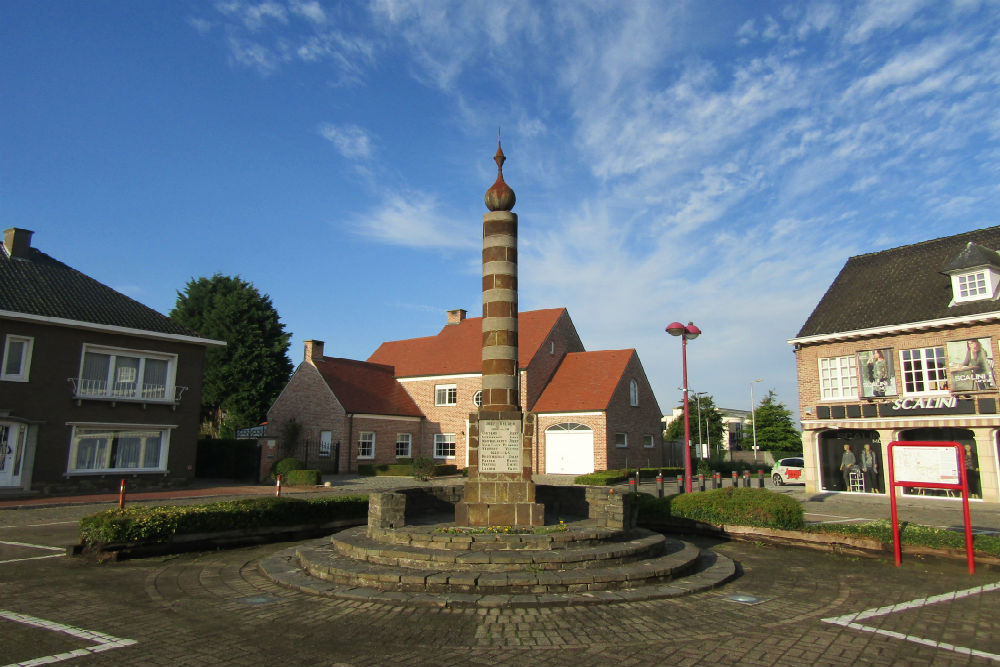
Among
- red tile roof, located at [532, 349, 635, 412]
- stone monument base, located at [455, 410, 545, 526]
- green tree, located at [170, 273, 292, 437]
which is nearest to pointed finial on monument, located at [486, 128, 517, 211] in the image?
stone monument base, located at [455, 410, 545, 526]

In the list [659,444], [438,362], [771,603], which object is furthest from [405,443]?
[771,603]

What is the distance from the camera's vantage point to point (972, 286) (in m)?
23.2

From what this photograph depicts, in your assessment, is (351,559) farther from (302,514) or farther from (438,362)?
(438,362)

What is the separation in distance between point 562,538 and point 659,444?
30716 mm

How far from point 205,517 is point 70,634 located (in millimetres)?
5648

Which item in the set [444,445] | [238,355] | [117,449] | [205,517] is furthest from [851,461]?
[238,355]

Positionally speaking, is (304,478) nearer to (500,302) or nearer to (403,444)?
(403,444)

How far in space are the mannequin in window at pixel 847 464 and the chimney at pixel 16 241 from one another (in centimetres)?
3467

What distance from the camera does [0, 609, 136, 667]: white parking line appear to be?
6.14 metres

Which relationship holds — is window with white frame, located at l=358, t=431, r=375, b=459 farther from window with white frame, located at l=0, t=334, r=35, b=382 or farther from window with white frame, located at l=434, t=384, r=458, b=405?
window with white frame, located at l=0, t=334, r=35, b=382

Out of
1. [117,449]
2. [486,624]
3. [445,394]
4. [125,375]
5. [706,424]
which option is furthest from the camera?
[706,424]

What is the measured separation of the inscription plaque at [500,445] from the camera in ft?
41.8

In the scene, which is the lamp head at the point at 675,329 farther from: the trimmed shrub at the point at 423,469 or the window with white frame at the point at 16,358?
the window with white frame at the point at 16,358

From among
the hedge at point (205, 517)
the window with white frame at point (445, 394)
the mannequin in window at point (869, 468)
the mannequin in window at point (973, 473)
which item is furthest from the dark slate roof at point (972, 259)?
the window with white frame at point (445, 394)
